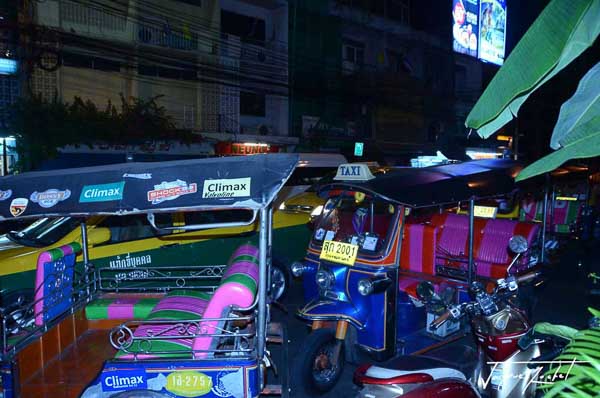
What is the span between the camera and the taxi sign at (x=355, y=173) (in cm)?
512

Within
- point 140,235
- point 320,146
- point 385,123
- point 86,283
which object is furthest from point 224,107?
point 86,283

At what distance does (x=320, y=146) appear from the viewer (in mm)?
19922

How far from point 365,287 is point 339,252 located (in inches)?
20.9

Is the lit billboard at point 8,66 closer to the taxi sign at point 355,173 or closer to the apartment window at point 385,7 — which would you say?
the taxi sign at point 355,173

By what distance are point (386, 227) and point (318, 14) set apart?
17.5 meters

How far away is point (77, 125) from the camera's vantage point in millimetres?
12836

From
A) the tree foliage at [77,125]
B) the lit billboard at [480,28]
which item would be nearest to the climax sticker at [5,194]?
the tree foliage at [77,125]

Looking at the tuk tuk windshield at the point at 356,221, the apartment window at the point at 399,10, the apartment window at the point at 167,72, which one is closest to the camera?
the tuk tuk windshield at the point at 356,221

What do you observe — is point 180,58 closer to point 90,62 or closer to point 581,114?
point 90,62

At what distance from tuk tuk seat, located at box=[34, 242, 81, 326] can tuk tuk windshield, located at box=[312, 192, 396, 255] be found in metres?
2.53

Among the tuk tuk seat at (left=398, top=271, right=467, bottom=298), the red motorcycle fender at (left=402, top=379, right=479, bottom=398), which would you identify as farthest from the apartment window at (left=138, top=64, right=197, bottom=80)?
the red motorcycle fender at (left=402, top=379, right=479, bottom=398)

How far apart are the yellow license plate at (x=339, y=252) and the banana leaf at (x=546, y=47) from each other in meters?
A: 3.52

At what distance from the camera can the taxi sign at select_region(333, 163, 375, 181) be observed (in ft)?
16.8

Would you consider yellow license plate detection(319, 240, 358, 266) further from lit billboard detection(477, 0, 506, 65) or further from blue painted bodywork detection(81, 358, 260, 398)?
lit billboard detection(477, 0, 506, 65)
